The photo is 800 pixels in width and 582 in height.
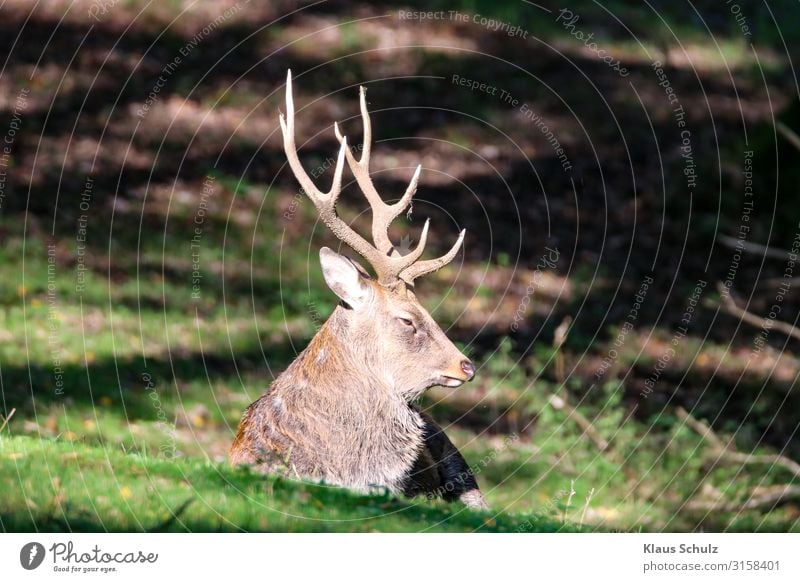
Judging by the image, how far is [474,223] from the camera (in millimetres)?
18766

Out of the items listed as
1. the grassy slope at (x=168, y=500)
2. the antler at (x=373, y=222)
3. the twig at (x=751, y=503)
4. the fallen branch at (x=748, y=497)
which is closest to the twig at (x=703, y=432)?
the fallen branch at (x=748, y=497)

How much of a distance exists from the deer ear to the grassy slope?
1240 mm

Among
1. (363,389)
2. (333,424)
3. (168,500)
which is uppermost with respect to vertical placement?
(363,389)

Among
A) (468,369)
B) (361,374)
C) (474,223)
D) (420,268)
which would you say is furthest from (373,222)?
(474,223)

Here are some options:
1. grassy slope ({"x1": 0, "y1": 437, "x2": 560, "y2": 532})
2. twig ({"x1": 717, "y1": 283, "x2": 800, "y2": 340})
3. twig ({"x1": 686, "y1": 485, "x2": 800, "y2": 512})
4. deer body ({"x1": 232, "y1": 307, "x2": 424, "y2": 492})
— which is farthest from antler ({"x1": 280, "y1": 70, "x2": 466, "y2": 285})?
twig ({"x1": 686, "y1": 485, "x2": 800, "y2": 512})

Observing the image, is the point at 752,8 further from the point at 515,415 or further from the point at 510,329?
the point at 515,415

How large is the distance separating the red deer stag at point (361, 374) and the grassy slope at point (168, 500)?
0.38 meters

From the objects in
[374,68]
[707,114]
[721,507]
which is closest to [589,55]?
[707,114]

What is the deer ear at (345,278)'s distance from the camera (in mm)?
8031

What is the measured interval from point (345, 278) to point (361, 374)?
62cm

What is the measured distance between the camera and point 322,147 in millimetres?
19078

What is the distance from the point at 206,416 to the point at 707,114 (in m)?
11.1

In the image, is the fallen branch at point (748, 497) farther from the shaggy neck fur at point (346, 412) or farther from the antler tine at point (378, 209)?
the antler tine at point (378, 209)

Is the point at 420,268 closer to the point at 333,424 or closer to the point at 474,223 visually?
the point at 333,424
